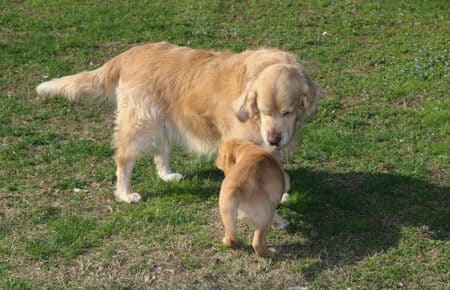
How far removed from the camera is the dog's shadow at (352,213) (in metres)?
5.95

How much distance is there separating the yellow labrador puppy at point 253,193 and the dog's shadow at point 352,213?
1.37ft

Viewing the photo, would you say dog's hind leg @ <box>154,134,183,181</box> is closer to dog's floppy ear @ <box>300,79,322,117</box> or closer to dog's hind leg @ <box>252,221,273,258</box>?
dog's floppy ear @ <box>300,79,322,117</box>

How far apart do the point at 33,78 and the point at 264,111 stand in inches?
183

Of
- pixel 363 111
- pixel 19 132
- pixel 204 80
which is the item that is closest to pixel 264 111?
pixel 204 80

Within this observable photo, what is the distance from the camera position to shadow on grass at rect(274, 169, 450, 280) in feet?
19.6

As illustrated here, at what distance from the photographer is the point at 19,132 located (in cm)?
826

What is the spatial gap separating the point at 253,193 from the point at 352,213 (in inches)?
57.1

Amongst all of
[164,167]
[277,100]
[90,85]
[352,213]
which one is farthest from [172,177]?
[352,213]

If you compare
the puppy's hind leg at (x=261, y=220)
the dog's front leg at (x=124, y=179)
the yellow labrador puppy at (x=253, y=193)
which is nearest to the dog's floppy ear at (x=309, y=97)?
the yellow labrador puppy at (x=253, y=193)

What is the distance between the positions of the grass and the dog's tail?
0.58 metres

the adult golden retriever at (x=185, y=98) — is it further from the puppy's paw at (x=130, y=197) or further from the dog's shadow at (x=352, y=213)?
the dog's shadow at (x=352, y=213)

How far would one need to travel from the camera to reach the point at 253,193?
549 cm

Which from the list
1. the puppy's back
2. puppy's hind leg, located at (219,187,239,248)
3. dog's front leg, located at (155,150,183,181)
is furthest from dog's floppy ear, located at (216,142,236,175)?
dog's front leg, located at (155,150,183,181)

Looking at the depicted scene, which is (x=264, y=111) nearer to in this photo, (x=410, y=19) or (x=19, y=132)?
(x=19, y=132)
